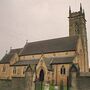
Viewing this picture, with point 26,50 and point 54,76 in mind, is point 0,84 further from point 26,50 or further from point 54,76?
point 26,50

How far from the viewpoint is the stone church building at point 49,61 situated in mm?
33562

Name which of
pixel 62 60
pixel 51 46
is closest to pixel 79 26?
pixel 51 46

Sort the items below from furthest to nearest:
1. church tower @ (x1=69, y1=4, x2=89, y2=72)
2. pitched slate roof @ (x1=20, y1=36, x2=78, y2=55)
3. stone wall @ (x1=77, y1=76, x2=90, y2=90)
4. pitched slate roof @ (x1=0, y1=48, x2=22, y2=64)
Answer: pitched slate roof @ (x1=0, y1=48, x2=22, y2=64), church tower @ (x1=69, y1=4, x2=89, y2=72), pitched slate roof @ (x1=20, y1=36, x2=78, y2=55), stone wall @ (x1=77, y1=76, x2=90, y2=90)

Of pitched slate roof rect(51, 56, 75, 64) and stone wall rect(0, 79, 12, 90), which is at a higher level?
pitched slate roof rect(51, 56, 75, 64)

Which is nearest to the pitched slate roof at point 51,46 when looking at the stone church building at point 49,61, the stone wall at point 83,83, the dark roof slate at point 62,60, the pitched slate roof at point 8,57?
the stone church building at point 49,61

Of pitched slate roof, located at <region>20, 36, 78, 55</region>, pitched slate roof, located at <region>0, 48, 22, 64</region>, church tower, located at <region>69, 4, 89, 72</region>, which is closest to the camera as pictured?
pitched slate roof, located at <region>20, 36, 78, 55</region>

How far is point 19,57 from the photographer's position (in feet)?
190

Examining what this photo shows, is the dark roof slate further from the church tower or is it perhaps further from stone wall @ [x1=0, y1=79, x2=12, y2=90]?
stone wall @ [x1=0, y1=79, x2=12, y2=90]

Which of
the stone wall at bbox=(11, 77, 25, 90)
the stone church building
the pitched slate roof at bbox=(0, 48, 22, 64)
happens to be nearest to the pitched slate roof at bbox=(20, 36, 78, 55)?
the stone church building

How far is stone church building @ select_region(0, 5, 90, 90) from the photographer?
33.6 meters

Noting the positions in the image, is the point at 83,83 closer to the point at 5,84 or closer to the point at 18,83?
the point at 18,83

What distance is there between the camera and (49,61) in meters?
47.2

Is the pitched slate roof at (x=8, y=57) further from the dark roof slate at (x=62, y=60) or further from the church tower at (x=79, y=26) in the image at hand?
the church tower at (x=79, y=26)

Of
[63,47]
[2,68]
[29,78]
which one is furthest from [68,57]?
[2,68]
